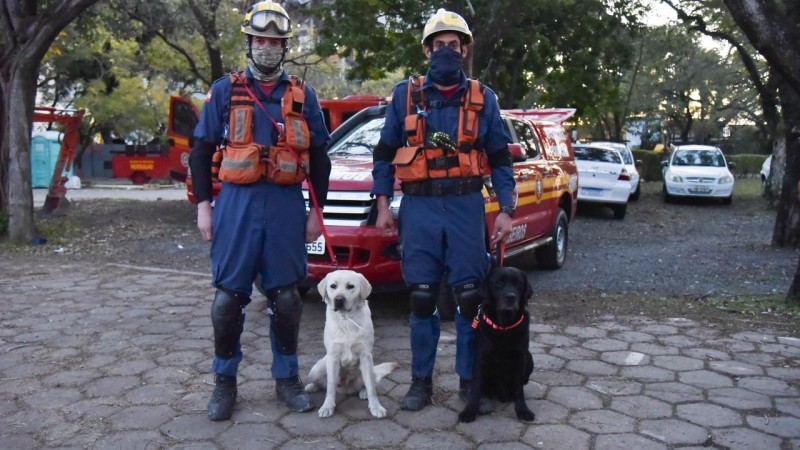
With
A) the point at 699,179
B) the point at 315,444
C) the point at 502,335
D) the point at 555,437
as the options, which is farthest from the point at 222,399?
the point at 699,179

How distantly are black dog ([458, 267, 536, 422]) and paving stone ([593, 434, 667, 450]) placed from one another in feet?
1.44

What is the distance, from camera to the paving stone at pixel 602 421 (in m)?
4.27

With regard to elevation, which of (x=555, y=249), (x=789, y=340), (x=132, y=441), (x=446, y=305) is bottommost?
(x=132, y=441)

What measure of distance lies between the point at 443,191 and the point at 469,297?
25.1 inches

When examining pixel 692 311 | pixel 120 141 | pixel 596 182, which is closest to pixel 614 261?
pixel 692 311

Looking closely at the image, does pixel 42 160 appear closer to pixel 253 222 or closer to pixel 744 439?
pixel 253 222

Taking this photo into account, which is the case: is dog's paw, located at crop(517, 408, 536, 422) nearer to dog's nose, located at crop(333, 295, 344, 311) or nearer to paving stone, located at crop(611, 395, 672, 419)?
paving stone, located at crop(611, 395, 672, 419)

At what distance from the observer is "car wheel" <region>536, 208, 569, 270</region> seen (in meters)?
9.30

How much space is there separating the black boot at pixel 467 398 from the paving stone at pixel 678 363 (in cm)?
164

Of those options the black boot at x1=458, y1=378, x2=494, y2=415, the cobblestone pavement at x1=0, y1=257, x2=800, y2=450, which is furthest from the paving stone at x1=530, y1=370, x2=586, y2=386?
the black boot at x1=458, y1=378, x2=494, y2=415

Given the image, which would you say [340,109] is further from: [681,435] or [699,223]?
[681,435]

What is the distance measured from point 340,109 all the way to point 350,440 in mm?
10283

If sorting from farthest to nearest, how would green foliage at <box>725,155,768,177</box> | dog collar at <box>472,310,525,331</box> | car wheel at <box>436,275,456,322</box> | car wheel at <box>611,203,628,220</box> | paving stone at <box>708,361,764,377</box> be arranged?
green foliage at <box>725,155,768,177</box> → car wheel at <box>611,203,628,220</box> → car wheel at <box>436,275,456,322</box> → paving stone at <box>708,361,764,377</box> → dog collar at <box>472,310,525,331</box>

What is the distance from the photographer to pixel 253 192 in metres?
4.30
